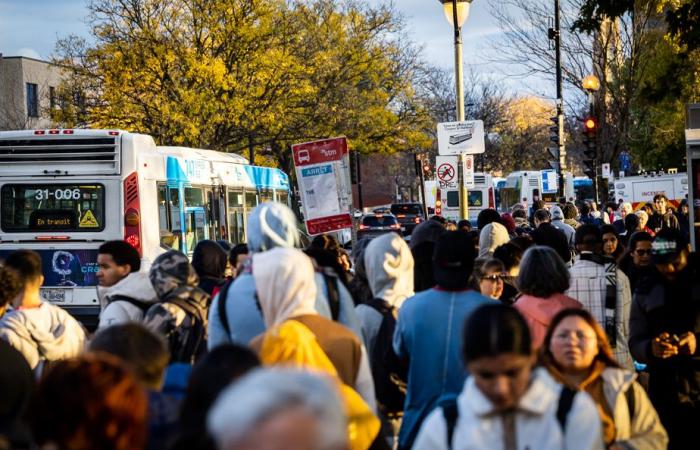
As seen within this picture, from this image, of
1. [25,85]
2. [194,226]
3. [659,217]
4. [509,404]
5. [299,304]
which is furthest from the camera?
[25,85]

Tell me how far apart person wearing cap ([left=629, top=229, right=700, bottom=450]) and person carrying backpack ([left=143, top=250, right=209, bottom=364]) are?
104 inches

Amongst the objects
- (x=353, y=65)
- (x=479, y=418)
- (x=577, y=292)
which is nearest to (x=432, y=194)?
(x=353, y=65)

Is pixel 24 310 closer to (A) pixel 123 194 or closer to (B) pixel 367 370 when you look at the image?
(B) pixel 367 370

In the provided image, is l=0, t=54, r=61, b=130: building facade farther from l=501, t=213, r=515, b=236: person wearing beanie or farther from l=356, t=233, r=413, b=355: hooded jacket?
l=356, t=233, r=413, b=355: hooded jacket

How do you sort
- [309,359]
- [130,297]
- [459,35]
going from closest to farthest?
[309,359] → [130,297] → [459,35]

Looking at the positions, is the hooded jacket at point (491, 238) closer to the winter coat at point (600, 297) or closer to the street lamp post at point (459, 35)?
the winter coat at point (600, 297)

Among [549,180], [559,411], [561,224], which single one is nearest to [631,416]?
[559,411]

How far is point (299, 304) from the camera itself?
17.4 ft

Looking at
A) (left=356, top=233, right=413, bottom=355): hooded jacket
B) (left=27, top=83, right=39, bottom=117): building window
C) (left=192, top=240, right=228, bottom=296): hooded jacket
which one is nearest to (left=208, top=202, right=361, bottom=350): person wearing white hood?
(left=356, top=233, right=413, bottom=355): hooded jacket

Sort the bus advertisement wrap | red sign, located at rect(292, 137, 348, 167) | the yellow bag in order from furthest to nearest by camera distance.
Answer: the bus advertisement wrap → red sign, located at rect(292, 137, 348, 167) → the yellow bag

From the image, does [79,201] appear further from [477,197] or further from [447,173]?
[477,197]

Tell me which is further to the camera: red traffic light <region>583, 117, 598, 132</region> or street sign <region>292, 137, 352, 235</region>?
red traffic light <region>583, 117, 598, 132</region>

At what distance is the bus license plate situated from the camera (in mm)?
16625

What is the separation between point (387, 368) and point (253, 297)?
1024 mm
